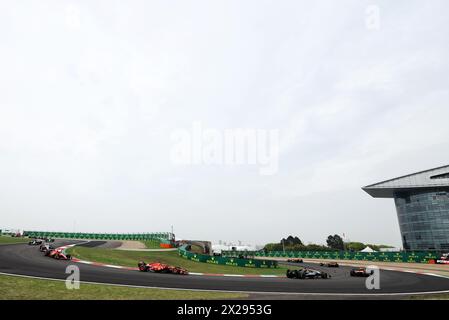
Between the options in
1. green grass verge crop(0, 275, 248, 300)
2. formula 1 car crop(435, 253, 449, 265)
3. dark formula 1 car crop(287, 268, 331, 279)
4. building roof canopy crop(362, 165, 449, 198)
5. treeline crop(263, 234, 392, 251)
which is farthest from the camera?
treeline crop(263, 234, 392, 251)

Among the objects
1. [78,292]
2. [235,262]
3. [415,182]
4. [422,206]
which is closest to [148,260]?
[235,262]

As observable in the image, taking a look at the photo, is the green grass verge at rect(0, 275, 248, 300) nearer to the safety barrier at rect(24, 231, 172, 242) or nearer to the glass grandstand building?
the safety barrier at rect(24, 231, 172, 242)

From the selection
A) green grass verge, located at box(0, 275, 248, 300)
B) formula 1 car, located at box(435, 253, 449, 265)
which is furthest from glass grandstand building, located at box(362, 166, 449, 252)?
green grass verge, located at box(0, 275, 248, 300)

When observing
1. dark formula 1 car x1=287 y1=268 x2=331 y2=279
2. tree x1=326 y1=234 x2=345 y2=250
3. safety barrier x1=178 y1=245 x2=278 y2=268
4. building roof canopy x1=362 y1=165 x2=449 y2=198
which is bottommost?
dark formula 1 car x1=287 y1=268 x2=331 y2=279

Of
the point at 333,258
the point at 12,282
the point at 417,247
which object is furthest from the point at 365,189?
the point at 12,282

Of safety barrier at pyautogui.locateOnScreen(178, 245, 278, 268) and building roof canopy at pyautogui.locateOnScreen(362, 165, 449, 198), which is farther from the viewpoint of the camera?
building roof canopy at pyautogui.locateOnScreen(362, 165, 449, 198)

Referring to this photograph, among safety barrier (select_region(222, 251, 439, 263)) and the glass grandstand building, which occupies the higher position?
the glass grandstand building

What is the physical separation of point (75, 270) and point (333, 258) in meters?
65.4

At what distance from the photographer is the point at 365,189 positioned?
4210 inches

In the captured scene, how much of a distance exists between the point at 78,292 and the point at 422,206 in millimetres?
107562

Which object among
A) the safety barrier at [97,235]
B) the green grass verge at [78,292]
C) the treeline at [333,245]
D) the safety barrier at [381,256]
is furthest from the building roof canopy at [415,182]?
the green grass verge at [78,292]

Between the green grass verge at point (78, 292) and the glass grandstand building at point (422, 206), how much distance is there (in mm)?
98256

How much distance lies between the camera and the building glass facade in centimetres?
8838
